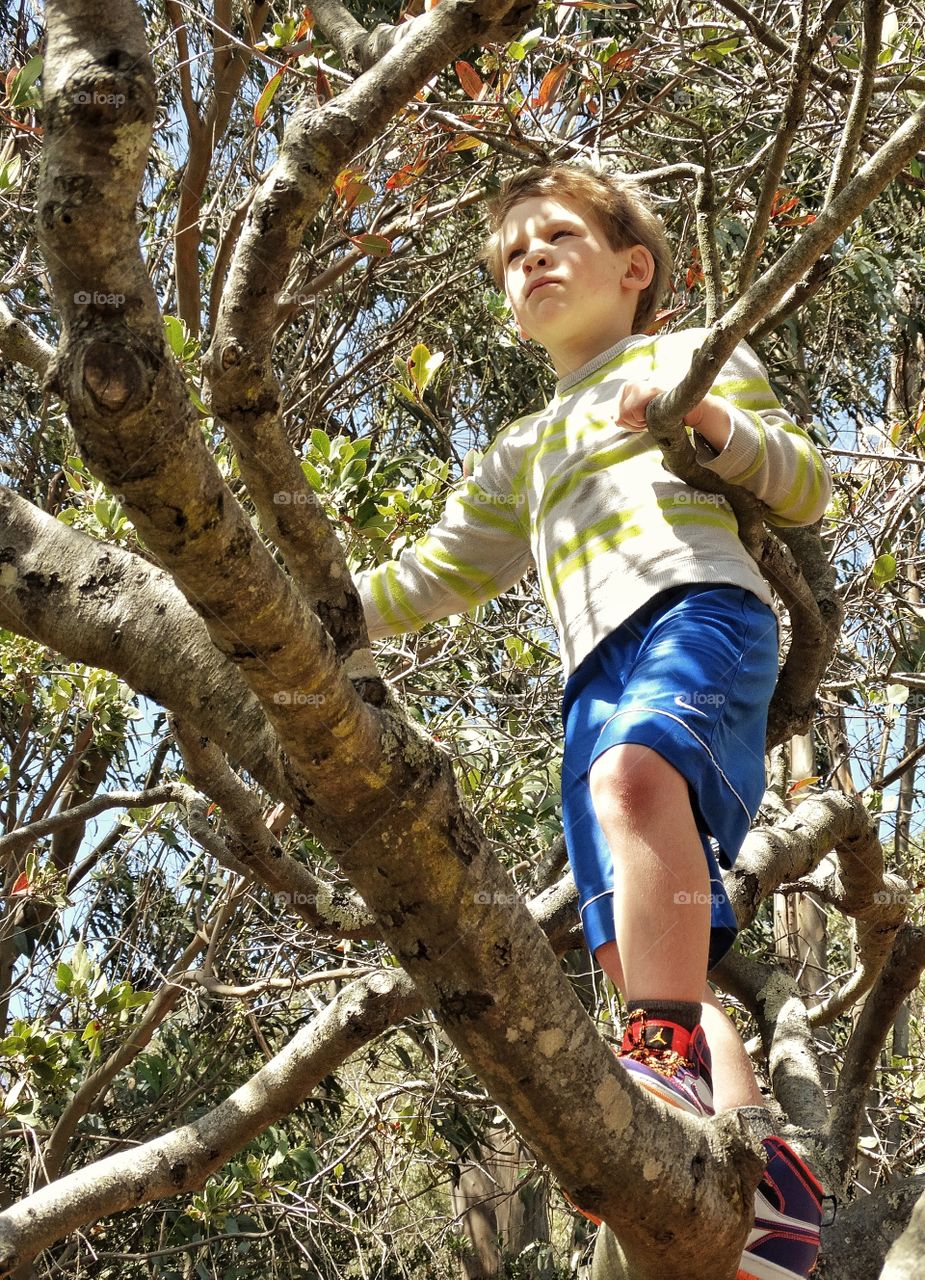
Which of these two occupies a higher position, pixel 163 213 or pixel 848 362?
pixel 163 213

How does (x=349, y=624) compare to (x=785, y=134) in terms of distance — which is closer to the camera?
(x=349, y=624)

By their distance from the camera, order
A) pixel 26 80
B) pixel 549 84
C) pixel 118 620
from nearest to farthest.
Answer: pixel 118 620, pixel 26 80, pixel 549 84

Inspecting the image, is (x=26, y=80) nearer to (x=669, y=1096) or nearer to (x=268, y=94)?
(x=268, y=94)

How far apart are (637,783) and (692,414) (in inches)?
22.5

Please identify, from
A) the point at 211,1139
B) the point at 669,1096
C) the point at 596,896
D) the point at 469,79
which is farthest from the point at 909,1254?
the point at 469,79

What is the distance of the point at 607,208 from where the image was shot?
2484 millimetres

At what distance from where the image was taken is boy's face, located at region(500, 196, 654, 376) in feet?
7.95

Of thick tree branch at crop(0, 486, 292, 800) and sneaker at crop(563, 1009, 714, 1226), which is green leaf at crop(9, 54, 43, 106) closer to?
thick tree branch at crop(0, 486, 292, 800)

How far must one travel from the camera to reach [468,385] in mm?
6707

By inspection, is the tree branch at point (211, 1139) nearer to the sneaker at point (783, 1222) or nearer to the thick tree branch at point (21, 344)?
the sneaker at point (783, 1222)

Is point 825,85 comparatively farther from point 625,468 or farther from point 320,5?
point 625,468

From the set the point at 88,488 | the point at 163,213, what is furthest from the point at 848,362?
the point at 88,488

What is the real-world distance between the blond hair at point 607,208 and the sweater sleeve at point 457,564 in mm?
456

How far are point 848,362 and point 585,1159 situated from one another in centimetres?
588
